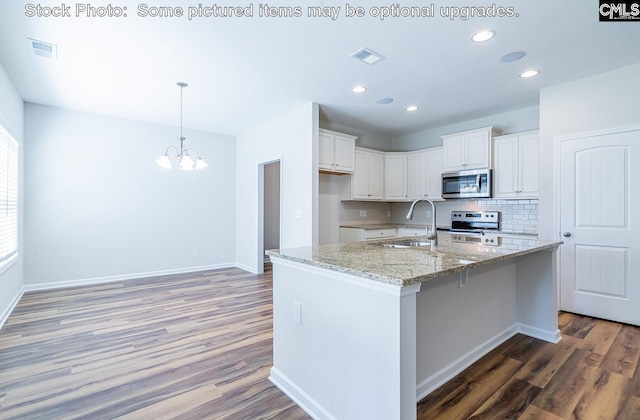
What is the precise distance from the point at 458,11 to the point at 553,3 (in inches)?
25.3

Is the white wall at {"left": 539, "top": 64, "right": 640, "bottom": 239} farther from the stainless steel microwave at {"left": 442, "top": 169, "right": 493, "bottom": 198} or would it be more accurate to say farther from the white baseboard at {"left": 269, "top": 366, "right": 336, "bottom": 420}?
the white baseboard at {"left": 269, "top": 366, "right": 336, "bottom": 420}

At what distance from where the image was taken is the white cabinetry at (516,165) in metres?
4.13

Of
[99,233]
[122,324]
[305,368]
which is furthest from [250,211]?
[305,368]

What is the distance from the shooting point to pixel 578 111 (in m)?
3.41

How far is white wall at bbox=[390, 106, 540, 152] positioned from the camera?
4469 mm

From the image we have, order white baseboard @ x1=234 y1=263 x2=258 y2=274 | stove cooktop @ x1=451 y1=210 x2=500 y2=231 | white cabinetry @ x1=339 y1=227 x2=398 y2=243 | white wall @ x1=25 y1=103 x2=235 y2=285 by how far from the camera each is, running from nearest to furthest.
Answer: white wall @ x1=25 y1=103 x2=235 y2=285 < stove cooktop @ x1=451 y1=210 x2=500 y2=231 < white cabinetry @ x1=339 y1=227 x2=398 y2=243 < white baseboard @ x1=234 y1=263 x2=258 y2=274

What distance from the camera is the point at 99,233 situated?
4.75 meters

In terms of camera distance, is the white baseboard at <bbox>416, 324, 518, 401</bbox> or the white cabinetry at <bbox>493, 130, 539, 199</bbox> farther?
the white cabinetry at <bbox>493, 130, 539, 199</bbox>

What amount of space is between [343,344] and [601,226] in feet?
11.3

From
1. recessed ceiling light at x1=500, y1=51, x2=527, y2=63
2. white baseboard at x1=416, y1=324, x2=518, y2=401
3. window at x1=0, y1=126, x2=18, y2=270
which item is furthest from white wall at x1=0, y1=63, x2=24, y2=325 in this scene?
recessed ceiling light at x1=500, y1=51, x2=527, y2=63

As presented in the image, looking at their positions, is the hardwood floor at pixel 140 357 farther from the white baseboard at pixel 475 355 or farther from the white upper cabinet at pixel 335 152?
the white upper cabinet at pixel 335 152

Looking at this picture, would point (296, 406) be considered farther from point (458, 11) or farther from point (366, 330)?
point (458, 11)

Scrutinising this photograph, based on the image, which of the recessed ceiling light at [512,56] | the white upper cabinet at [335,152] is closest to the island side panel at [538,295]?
the recessed ceiling light at [512,56]

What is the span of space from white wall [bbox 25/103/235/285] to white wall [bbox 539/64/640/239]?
5.22 m
